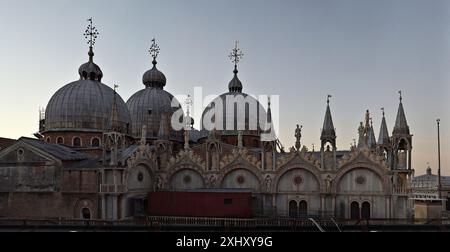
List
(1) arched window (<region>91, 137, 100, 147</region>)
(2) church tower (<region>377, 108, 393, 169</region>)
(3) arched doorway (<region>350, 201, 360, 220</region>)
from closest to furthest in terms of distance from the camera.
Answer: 1. (3) arched doorway (<region>350, 201, 360, 220</region>)
2. (2) church tower (<region>377, 108, 393, 169</region>)
3. (1) arched window (<region>91, 137, 100, 147</region>)

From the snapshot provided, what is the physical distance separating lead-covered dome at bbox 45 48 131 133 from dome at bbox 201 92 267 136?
10.8 m

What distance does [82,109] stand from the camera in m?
44.1

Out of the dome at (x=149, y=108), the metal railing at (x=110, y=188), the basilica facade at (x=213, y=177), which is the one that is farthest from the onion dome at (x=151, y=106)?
the metal railing at (x=110, y=188)

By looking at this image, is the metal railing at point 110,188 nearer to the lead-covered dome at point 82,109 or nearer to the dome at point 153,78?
the lead-covered dome at point 82,109

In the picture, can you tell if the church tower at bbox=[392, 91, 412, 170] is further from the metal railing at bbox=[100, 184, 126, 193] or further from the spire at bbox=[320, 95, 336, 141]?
the metal railing at bbox=[100, 184, 126, 193]

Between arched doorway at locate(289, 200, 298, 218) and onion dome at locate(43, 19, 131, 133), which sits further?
onion dome at locate(43, 19, 131, 133)

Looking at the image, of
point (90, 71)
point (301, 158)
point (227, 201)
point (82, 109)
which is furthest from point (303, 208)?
point (90, 71)

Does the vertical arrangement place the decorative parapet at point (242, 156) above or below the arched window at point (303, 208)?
above

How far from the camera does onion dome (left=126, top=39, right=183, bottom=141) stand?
5250 centimetres

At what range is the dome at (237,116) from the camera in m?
49.8

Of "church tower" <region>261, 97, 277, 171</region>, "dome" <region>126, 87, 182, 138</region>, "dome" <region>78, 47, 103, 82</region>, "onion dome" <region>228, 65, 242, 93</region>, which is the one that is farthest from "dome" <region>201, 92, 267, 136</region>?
"dome" <region>78, 47, 103, 82</region>

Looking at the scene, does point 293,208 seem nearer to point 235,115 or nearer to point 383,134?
point 383,134

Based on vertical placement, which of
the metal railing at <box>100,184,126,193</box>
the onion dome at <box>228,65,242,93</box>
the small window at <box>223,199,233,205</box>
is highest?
the onion dome at <box>228,65,242,93</box>

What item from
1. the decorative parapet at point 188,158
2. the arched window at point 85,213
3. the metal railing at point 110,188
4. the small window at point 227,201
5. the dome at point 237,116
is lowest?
the arched window at point 85,213
